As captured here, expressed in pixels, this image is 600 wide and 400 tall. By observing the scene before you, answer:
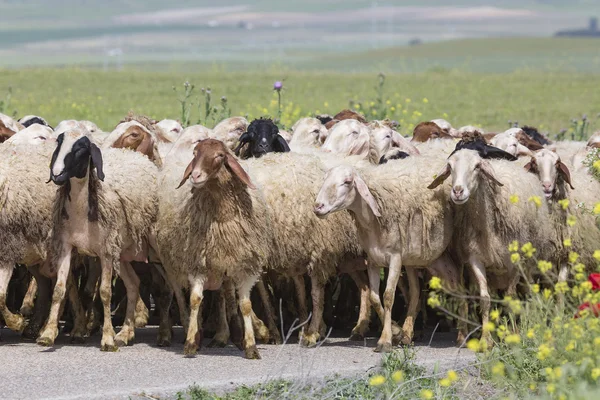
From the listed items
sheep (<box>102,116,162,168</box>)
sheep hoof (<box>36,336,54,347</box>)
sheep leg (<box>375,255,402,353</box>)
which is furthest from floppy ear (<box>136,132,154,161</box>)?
sheep leg (<box>375,255,402,353</box>)

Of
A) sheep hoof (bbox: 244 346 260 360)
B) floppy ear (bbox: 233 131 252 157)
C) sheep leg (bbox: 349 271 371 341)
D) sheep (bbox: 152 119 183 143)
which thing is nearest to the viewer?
sheep hoof (bbox: 244 346 260 360)

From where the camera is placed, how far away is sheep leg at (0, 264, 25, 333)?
11.3m

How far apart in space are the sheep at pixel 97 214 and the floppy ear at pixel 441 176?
2449mm

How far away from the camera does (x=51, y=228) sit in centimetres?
1141

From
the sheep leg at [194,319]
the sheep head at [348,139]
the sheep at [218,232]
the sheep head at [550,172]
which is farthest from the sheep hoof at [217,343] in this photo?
the sheep head at [550,172]

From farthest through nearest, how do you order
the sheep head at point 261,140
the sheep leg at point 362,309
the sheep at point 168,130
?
the sheep at point 168,130, the sheep head at point 261,140, the sheep leg at point 362,309

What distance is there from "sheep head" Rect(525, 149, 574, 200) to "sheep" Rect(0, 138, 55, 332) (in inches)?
175

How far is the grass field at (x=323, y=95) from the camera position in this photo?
3150 centimetres

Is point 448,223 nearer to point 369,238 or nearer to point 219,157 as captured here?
point 369,238

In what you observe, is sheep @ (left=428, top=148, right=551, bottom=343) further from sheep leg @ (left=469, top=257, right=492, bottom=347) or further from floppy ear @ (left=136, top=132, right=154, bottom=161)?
floppy ear @ (left=136, top=132, right=154, bottom=161)

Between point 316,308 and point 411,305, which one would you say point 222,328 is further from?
point 411,305

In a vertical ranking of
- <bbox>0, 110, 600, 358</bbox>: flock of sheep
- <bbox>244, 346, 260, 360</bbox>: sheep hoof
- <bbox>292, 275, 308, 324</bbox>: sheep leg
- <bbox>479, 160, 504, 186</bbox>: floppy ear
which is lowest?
<bbox>244, 346, 260, 360</bbox>: sheep hoof

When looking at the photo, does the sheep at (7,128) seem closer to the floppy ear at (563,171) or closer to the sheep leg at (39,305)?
the sheep leg at (39,305)

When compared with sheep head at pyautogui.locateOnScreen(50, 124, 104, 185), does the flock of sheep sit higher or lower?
lower
